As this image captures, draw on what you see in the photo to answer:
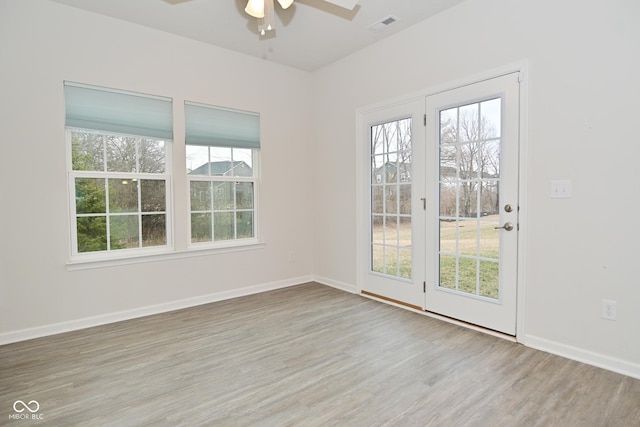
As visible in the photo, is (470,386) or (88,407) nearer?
(88,407)

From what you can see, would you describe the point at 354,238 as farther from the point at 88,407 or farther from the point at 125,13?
the point at 125,13

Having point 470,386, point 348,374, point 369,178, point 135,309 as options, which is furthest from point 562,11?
point 135,309

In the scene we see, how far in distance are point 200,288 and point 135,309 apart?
68 centimetres

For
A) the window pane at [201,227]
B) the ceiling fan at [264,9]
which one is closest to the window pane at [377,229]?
the window pane at [201,227]

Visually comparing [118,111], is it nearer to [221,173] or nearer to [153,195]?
[153,195]

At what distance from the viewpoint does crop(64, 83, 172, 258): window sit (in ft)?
10.6

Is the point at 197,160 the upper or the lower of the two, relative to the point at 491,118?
lower

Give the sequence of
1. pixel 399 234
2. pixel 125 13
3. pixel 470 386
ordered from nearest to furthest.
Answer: pixel 470 386, pixel 125 13, pixel 399 234

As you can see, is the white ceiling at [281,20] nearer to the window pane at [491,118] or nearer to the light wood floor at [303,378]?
the window pane at [491,118]

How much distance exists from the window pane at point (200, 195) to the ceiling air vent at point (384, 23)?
2.46 meters

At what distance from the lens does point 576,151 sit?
8.16 feet

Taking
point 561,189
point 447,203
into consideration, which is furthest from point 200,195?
point 561,189

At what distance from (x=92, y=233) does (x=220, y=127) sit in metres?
1.72

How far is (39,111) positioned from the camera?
2996 millimetres
